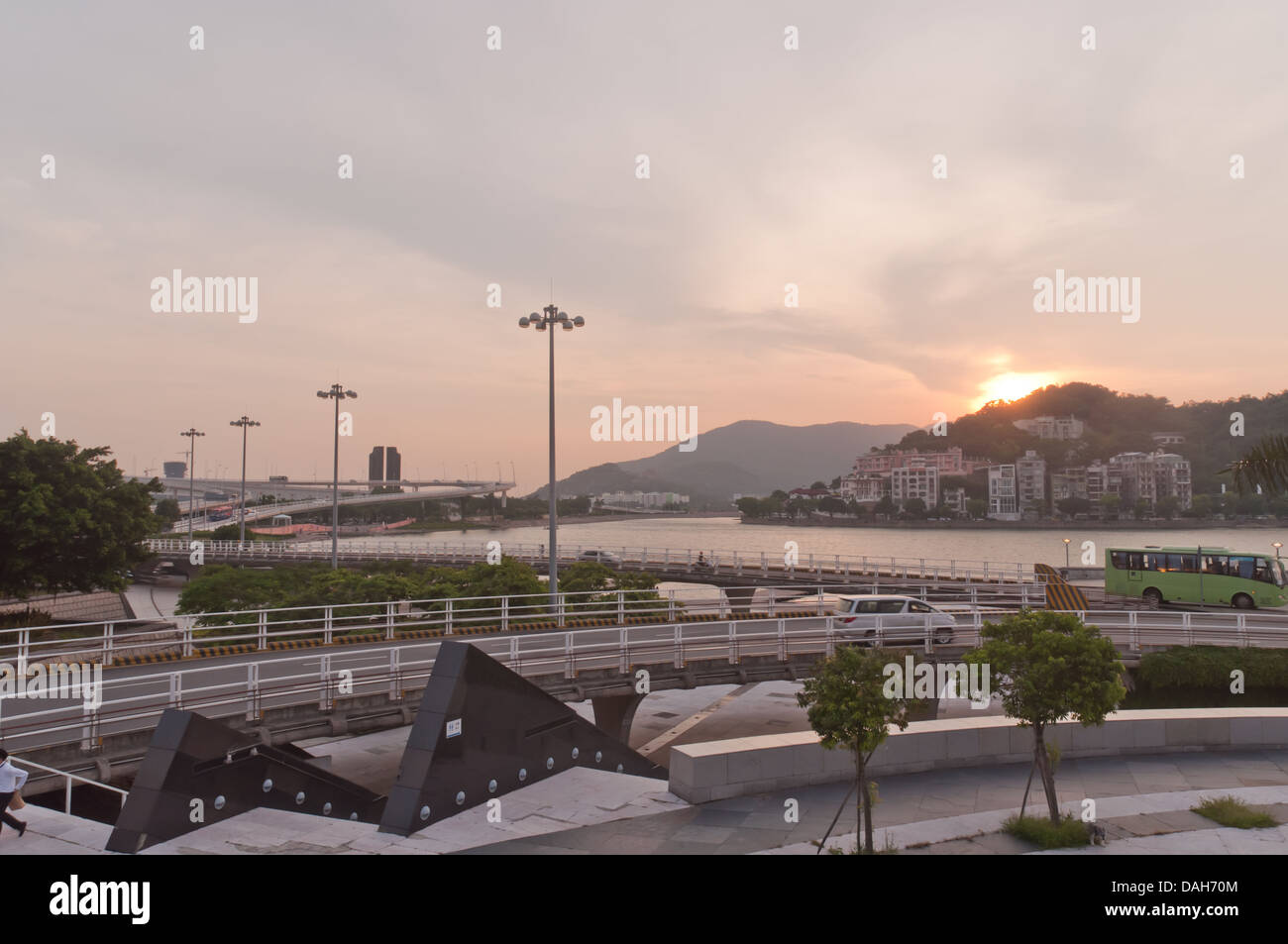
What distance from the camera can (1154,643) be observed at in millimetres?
23688

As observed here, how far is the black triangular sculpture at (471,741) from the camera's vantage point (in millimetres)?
10078

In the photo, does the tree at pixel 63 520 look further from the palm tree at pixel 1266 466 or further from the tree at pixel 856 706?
the palm tree at pixel 1266 466

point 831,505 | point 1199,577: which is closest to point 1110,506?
point 831,505

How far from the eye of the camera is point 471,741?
10.8m

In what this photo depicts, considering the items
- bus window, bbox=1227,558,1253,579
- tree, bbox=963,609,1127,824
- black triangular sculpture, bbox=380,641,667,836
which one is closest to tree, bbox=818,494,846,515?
bus window, bbox=1227,558,1253,579

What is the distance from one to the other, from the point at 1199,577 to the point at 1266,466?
28000 mm

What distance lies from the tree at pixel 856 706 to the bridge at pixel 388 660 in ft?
29.1

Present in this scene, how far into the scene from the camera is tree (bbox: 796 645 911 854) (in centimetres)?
899

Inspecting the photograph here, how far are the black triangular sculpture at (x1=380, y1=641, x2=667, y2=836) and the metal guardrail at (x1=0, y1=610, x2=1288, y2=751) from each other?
3.92m

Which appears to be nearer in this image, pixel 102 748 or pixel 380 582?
pixel 102 748

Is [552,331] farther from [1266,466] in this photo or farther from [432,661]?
[1266,466]
